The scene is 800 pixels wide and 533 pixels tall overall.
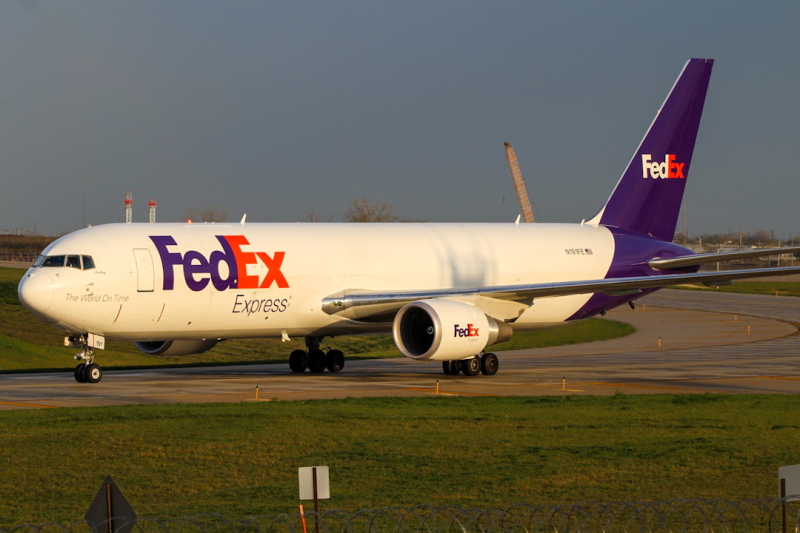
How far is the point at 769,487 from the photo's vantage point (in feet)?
39.6

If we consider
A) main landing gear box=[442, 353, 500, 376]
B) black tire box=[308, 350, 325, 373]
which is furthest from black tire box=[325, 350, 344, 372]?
main landing gear box=[442, 353, 500, 376]

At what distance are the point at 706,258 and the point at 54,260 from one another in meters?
18.9

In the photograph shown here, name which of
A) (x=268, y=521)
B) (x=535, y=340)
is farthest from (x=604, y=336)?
(x=268, y=521)

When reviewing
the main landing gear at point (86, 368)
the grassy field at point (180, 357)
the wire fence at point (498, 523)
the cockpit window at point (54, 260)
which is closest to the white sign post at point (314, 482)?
the wire fence at point (498, 523)

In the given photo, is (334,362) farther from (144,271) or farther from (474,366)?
(144,271)

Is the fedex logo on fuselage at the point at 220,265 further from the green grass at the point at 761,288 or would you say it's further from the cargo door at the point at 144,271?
the green grass at the point at 761,288

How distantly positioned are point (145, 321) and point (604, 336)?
2675 centimetres

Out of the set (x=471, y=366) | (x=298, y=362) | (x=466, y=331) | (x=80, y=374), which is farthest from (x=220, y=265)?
(x=471, y=366)

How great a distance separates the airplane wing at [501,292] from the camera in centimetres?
2677

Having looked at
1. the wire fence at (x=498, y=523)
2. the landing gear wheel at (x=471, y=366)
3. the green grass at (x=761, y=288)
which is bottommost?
the wire fence at (x=498, y=523)

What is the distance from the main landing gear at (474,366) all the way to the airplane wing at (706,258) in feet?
24.6

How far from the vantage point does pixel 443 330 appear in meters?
25.0

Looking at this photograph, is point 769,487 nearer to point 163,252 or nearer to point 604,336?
point 163,252

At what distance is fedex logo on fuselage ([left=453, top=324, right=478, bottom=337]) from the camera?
25.3m
